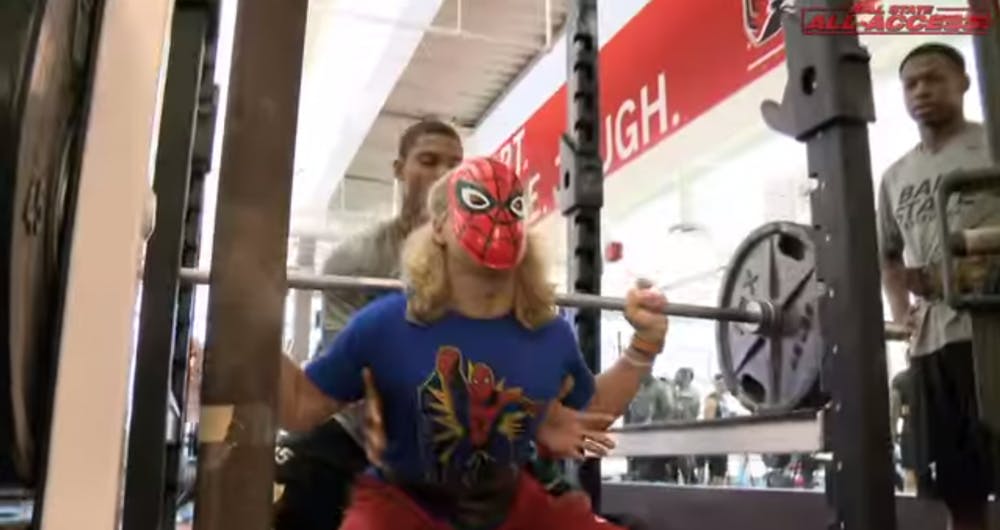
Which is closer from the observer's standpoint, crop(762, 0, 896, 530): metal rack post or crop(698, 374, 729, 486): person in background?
crop(762, 0, 896, 530): metal rack post

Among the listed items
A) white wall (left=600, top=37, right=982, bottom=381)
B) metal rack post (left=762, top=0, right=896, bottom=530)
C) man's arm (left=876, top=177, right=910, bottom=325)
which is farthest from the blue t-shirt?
white wall (left=600, top=37, right=982, bottom=381)

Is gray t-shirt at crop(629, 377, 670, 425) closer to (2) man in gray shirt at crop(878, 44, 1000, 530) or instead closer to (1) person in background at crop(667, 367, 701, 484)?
(1) person in background at crop(667, 367, 701, 484)

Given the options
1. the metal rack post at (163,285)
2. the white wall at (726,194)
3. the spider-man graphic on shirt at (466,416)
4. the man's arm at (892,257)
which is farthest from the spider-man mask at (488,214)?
the white wall at (726,194)

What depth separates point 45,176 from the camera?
0.63 metres

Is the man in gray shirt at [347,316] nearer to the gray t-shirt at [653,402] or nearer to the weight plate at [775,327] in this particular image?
the weight plate at [775,327]

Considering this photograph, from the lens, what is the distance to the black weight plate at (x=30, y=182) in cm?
60

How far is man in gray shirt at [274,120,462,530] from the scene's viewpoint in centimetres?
192

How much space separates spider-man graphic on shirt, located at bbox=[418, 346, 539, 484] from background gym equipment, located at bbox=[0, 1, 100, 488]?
2.85ft

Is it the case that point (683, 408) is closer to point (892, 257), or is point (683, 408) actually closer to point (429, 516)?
point (892, 257)

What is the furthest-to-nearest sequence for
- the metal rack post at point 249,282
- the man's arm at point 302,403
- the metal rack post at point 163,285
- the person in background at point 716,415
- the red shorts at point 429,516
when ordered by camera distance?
the person in background at point 716,415
the metal rack post at point 163,285
the red shorts at point 429,516
the man's arm at point 302,403
the metal rack post at point 249,282

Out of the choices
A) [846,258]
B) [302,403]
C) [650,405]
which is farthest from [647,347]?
[650,405]

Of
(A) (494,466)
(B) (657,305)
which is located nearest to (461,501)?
(A) (494,466)

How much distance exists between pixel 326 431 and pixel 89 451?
145cm

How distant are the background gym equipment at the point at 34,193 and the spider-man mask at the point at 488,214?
89cm
